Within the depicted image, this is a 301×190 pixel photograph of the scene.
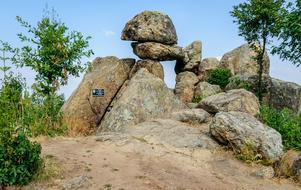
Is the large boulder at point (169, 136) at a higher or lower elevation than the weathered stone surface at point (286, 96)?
lower

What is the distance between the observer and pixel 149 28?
26.7m

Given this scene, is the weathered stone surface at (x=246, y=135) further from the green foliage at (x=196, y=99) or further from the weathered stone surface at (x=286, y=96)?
the green foliage at (x=196, y=99)

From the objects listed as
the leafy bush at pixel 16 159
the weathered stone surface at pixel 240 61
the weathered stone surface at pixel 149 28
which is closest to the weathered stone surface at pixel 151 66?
the weathered stone surface at pixel 149 28

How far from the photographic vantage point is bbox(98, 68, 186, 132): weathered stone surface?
66.6ft

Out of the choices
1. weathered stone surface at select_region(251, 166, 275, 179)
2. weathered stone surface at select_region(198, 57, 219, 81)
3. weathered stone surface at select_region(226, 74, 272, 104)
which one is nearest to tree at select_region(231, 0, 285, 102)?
weathered stone surface at select_region(226, 74, 272, 104)

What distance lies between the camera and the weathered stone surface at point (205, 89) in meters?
31.4

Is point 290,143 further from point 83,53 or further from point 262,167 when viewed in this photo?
point 83,53

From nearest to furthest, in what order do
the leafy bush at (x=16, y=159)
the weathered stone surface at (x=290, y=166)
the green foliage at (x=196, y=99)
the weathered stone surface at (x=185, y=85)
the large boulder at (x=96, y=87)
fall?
1. the leafy bush at (x=16, y=159)
2. the weathered stone surface at (x=290, y=166)
3. the large boulder at (x=96, y=87)
4. the green foliage at (x=196, y=99)
5. the weathered stone surface at (x=185, y=85)

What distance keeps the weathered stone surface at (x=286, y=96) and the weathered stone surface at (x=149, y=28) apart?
7138 mm

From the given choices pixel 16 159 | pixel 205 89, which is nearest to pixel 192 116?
pixel 16 159

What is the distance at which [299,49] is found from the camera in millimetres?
25719

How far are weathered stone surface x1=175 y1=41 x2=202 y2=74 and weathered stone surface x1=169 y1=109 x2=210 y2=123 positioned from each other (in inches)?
549

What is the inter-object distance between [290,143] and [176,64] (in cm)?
1771

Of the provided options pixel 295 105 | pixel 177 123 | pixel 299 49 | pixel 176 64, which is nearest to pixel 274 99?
pixel 295 105
